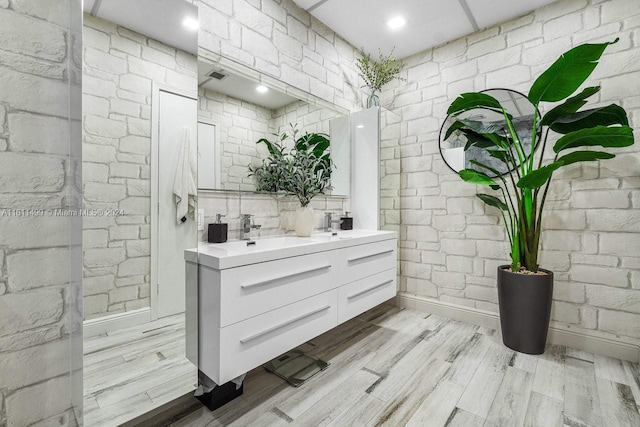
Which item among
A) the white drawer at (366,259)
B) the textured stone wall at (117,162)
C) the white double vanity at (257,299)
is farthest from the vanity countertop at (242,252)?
the textured stone wall at (117,162)

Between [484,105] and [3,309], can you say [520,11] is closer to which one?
[484,105]

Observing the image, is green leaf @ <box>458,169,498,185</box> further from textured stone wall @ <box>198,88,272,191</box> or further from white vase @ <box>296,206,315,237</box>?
textured stone wall @ <box>198,88,272,191</box>

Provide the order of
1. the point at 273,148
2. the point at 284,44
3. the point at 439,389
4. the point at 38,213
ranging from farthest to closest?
the point at 284,44, the point at 273,148, the point at 439,389, the point at 38,213

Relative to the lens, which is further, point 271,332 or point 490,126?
point 490,126

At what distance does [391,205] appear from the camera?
2803mm

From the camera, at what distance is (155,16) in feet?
4.19

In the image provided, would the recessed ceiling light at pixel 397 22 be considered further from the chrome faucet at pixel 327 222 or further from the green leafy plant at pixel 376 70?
the chrome faucet at pixel 327 222

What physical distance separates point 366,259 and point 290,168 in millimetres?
864

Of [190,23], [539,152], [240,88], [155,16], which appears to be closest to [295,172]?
[240,88]

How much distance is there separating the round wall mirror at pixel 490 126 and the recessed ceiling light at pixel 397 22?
2.94ft

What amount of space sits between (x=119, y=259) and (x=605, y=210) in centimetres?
293

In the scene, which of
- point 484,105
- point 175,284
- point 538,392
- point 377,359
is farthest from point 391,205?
point 175,284

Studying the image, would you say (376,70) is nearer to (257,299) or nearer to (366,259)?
(366,259)

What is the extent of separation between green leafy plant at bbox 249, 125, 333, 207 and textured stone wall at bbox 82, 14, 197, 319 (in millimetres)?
768
